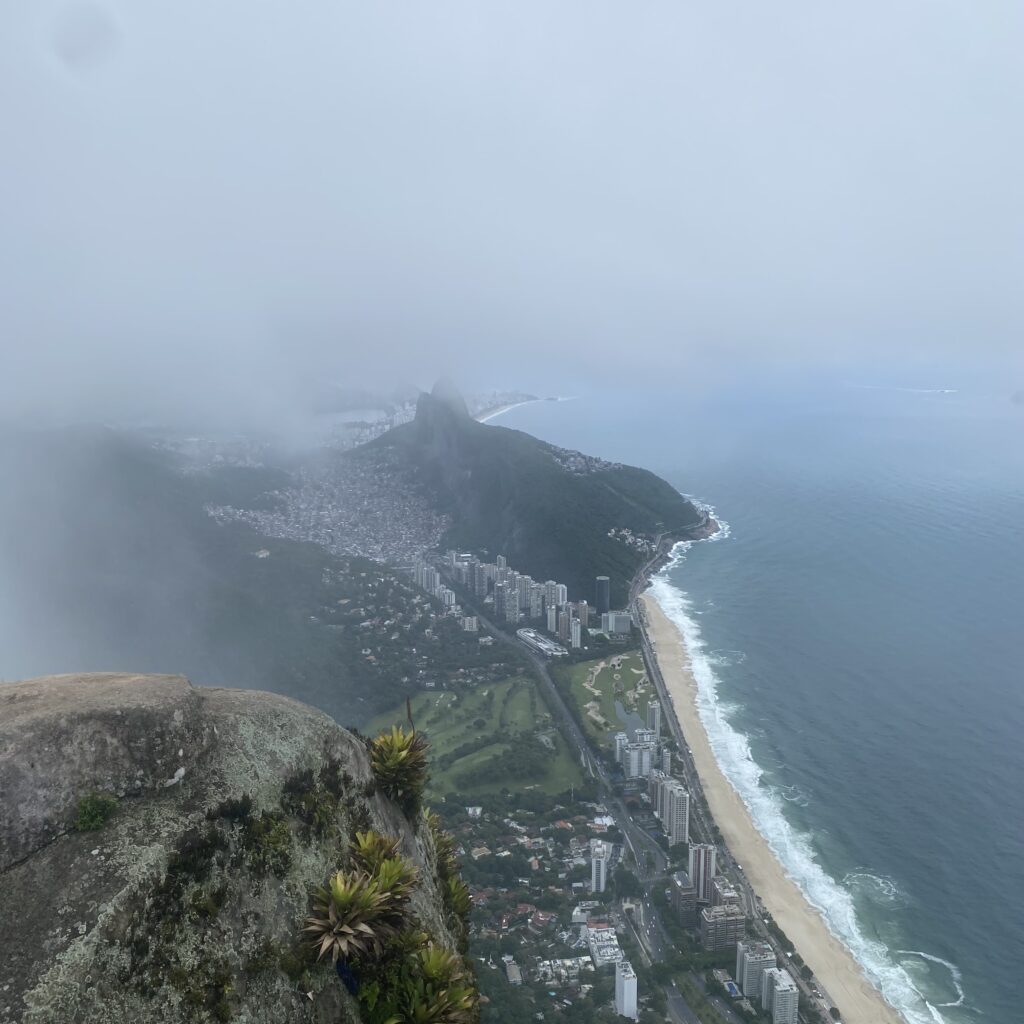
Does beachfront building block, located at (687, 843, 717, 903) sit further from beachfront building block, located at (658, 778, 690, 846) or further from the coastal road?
beachfront building block, located at (658, 778, 690, 846)

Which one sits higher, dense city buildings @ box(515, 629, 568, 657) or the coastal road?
the coastal road

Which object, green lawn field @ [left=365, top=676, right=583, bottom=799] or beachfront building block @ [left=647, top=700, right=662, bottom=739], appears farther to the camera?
beachfront building block @ [left=647, top=700, right=662, bottom=739]

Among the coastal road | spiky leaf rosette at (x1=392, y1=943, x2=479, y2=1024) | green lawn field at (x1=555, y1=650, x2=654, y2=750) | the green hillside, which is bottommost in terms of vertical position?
green lawn field at (x1=555, y1=650, x2=654, y2=750)

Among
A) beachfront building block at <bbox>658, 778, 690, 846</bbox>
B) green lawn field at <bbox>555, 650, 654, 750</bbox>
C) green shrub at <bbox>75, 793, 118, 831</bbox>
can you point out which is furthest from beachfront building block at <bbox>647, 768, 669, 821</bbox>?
green shrub at <bbox>75, 793, 118, 831</bbox>

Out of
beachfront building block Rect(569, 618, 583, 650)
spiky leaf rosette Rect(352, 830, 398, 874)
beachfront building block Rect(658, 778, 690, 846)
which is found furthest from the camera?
beachfront building block Rect(569, 618, 583, 650)

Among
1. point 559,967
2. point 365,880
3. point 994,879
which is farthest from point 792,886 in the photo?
point 365,880

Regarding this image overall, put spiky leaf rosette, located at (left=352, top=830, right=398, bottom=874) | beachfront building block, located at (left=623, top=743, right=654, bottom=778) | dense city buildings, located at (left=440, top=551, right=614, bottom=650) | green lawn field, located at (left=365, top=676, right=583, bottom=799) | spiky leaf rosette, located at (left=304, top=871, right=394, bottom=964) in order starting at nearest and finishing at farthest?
spiky leaf rosette, located at (left=304, top=871, right=394, bottom=964)
spiky leaf rosette, located at (left=352, top=830, right=398, bottom=874)
green lawn field, located at (left=365, top=676, right=583, bottom=799)
beachfront building block, located at (left=623, top=743, right=654, bottom=778)
dense city buildings, located at (left=440, top=551, right=614, bottom=650)

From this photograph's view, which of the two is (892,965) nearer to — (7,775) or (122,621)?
(7,775)
